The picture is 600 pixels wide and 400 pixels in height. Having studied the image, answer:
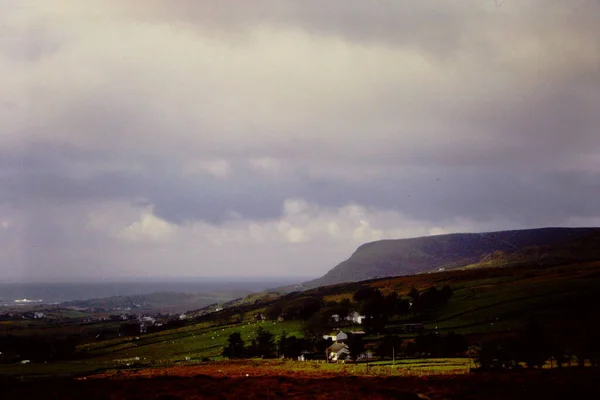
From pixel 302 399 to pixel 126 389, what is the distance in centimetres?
1412

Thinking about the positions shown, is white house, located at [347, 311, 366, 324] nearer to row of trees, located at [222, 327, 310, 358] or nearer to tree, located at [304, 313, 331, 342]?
tree, located at [304, 313, 331, 342]

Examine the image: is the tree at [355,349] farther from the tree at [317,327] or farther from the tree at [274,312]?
the tree at [274,312]

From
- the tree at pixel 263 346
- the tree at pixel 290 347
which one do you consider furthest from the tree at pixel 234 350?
the tree at pixel 290 347

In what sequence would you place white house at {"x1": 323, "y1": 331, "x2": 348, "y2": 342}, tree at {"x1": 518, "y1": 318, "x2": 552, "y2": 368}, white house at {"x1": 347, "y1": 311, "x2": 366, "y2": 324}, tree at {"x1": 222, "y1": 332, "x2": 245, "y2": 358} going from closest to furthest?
1. tree at {"x1": 518, "y1": 318, "x2": 552, "y2": 368}
2. tree at {"x1": 222, "y1": 332, "x2": 245, "y2": 358}
3. white house at {"x1": 323, "y1": 331, "x2": 348, "y2": 342}
4. white house at {"x1": 347, "y1": 311, "x2": 366, "y2": 324}

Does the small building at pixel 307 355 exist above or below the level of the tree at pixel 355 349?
below

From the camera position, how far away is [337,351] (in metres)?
87.6

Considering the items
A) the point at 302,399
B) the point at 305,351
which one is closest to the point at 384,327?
the point at 305,351

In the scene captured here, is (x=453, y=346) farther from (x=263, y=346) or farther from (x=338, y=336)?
(x=263, y=346)

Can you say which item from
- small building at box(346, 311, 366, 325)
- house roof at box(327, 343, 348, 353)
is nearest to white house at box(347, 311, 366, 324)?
small building at box(346, 311, 366, 325)

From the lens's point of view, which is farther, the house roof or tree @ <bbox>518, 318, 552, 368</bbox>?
the house roof

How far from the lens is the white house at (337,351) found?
272 ft

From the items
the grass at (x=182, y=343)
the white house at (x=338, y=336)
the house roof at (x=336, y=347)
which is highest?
the house roof at (x=336, y=347)

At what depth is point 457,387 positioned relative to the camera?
4003 cm

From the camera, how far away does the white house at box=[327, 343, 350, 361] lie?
82894 millimetres
